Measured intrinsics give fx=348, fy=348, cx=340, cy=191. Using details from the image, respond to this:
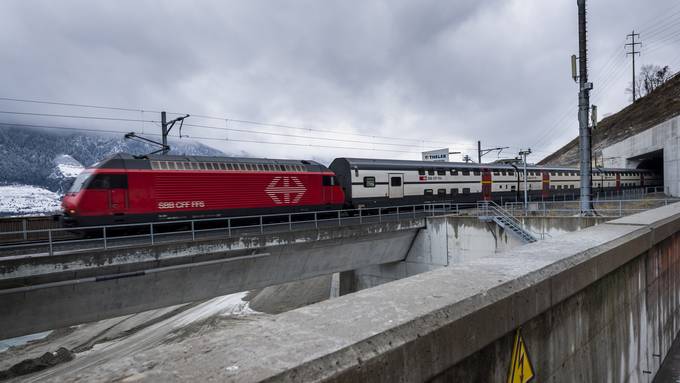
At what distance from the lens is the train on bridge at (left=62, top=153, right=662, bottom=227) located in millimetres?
13953

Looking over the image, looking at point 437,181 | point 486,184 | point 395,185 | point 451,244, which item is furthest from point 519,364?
point 486,184

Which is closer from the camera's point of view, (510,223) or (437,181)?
(510,223)

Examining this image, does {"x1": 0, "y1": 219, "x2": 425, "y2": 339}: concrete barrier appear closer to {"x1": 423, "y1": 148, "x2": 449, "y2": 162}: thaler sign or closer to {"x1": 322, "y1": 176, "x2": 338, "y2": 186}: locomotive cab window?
{"x1": 322, "y1": 176, "x2": 338, "y2": 186}: locomotive cab window

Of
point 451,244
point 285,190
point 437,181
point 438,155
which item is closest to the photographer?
point 285,190

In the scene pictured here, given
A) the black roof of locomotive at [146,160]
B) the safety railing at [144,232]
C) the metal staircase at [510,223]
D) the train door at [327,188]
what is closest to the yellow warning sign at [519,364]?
the safety railing at [144,232]

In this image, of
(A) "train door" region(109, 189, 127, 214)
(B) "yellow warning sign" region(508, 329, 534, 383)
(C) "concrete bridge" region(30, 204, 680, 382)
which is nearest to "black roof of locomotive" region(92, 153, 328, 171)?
(A) "train door" region(109, 189, 127, 214)

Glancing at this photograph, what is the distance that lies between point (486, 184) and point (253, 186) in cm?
1942

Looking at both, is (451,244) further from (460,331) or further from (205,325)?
(460,331)

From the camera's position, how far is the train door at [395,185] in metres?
22.8

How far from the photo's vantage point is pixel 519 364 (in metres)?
2.97

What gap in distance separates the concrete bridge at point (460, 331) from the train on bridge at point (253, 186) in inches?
570

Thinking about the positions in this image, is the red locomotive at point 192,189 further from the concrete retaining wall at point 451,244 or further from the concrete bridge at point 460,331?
the concrete bridge at point 460,331

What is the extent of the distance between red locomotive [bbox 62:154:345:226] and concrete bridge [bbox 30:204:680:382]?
14.4 m

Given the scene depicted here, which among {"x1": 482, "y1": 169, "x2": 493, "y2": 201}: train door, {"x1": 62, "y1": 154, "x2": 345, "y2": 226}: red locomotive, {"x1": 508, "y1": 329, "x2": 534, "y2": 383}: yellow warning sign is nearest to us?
{"x1": 508, "y1": 329, "x2": 534, "y2": 383}: yellow warning sign
